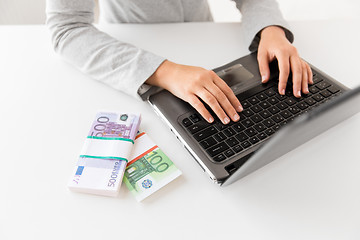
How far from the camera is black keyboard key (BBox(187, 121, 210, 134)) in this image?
22.1 inches

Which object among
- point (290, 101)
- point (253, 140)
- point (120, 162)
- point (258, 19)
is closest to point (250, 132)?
point (253, 140)

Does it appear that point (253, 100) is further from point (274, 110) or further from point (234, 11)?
point (234, 11)

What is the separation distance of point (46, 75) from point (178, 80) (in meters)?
0.31

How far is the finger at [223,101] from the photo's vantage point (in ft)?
1.90

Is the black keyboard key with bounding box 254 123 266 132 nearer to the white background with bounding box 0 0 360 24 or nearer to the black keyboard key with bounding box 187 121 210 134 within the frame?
the black keyboard key with bounding box 187 121 210 134

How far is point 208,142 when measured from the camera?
1.76 ft

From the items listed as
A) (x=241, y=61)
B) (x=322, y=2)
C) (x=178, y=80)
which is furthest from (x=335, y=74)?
(x=322, y=2)

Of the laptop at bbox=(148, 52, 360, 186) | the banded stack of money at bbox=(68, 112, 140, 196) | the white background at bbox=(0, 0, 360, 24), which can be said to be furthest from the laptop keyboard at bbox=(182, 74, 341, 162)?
the white background at bbox=(0, 0, 360, 24)

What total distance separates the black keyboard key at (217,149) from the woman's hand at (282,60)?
191 mm

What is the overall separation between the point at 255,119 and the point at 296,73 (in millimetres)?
154

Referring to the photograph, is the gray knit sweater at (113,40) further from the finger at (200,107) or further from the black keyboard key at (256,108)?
the black keyboard key at (256,108)

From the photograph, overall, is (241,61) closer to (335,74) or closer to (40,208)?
(335,74)

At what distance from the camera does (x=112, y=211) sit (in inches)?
19.3

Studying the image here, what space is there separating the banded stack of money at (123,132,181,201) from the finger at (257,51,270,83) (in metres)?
0.27
